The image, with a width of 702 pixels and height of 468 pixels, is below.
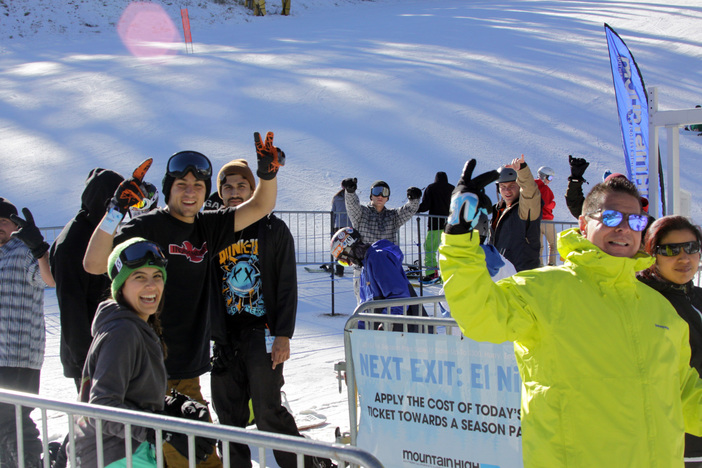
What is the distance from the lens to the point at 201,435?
196 cm

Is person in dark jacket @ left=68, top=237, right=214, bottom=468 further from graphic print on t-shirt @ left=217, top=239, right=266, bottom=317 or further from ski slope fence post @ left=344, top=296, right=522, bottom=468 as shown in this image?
ski slope fence post @ left=344, top=296, right=522, bottom=468

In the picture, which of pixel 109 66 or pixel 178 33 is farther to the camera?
pixel 178 33

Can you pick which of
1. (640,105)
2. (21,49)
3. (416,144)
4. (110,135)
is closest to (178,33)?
(21,49)

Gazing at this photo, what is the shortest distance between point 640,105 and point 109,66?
22403mm

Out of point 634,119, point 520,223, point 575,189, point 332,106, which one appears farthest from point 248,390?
point 332,106

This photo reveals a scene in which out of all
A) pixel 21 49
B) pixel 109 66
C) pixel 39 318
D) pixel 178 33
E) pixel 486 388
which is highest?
pixel 178 33

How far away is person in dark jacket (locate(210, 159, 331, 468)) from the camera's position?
3.84m

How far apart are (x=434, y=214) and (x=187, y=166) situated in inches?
281

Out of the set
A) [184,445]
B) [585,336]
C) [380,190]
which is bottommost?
[184,445]

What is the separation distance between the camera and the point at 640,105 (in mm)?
5754

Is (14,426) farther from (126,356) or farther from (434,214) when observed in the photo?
(434,214)

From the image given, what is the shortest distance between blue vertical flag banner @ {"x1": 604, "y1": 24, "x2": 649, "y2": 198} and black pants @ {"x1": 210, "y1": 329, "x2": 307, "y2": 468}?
12.3 ft

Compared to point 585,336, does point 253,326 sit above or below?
below

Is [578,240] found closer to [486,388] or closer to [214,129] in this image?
[486,388]
